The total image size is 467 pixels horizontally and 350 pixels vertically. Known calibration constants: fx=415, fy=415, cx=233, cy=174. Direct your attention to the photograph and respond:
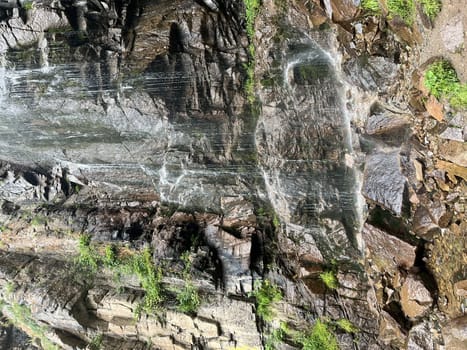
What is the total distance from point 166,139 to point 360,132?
4.41 meters

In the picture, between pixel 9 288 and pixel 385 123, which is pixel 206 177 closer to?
pixel 385 123

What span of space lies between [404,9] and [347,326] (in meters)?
6.08

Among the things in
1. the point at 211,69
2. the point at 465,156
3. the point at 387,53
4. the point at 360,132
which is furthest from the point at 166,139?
the point at 465,156

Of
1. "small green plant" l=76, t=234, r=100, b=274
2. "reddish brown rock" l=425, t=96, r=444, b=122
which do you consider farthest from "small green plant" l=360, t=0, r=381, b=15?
"small green plant" l=76, t=234, r=100, b=274

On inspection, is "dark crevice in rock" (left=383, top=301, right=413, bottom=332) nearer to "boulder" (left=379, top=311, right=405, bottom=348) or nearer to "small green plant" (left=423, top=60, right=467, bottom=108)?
"boulder" (left=379, top=311, right=405, bottom=348)

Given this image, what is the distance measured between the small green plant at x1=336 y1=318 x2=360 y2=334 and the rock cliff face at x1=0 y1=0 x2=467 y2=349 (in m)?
0.03

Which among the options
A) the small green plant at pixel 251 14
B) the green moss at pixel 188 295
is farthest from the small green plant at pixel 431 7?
the green moss at pixel 188 295

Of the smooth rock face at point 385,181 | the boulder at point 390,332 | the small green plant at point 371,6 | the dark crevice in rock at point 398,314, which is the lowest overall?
the boulder at point 390,332

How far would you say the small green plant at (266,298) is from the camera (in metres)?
9.24

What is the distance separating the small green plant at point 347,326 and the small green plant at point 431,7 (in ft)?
19.5

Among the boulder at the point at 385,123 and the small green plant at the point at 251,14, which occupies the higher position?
the small green plant at the point at 251,14

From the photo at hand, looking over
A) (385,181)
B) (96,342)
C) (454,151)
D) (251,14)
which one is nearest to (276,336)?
(385,181)

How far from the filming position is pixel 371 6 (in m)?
6.79

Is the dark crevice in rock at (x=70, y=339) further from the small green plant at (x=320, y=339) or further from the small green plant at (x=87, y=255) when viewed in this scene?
the small green plant at (x=320, y=339)
